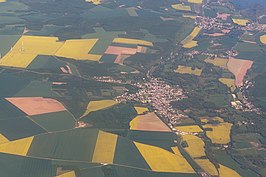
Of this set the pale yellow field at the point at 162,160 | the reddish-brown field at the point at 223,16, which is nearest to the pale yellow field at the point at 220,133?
the pale yellow field at the point at 162,160

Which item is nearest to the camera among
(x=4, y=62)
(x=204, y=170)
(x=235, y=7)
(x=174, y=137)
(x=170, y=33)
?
(x=204, y=170)

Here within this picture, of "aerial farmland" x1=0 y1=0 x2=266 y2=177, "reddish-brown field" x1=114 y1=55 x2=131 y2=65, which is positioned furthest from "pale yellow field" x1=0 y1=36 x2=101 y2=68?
"reddish-brown field" x1=114 y1=55 x2=131 y2=65

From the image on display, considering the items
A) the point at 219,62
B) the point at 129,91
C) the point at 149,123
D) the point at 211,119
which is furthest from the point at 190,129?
the point at 219,62

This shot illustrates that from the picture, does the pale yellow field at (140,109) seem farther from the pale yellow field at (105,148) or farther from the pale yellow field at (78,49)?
the pale yellow field at (78,49)

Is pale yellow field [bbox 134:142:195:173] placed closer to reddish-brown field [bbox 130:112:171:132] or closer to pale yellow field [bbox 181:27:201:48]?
reddish-brown field [bbox 130:112:171:132]

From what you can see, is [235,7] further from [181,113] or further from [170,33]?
[181,113]

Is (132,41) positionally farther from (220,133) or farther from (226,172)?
(226,172)

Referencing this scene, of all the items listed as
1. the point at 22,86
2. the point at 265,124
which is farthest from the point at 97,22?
the point at 265,124
